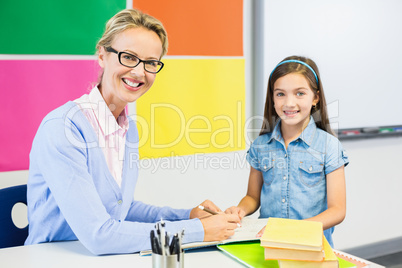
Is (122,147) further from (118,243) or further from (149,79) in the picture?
(118,243)

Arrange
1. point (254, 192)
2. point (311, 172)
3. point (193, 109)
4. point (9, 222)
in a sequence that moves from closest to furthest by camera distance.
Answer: point (9, 222), point (311, 172), point (254, 192), point (193, 109)

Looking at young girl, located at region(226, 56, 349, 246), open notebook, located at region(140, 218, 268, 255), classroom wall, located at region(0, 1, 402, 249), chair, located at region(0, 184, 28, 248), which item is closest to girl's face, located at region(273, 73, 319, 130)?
young girl, located at region(226, 56, 349, 246)

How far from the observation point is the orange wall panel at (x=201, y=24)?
2.10 metres

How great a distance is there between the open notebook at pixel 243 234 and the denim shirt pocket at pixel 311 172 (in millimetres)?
297

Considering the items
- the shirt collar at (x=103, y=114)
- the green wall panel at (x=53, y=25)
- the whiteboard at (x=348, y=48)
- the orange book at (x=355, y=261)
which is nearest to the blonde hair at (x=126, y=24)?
the shirt collar at (x=103, y=114)

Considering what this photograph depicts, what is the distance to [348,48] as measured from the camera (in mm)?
2654

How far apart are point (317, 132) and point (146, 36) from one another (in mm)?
704

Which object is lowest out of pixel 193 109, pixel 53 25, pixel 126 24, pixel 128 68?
pixel 193 109

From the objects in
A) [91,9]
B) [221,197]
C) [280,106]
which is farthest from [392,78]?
[91,9]

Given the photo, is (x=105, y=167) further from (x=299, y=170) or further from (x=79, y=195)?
(x=299, y=170)

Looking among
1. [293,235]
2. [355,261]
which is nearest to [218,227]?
[293,235]

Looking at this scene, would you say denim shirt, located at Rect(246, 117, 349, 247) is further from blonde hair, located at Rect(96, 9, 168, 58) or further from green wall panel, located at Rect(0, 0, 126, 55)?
green wall panel, located at Rect(0, 0, 126, 55)

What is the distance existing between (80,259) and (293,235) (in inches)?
20.7

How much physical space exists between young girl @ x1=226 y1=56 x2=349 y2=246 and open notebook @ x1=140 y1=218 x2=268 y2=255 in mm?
174
